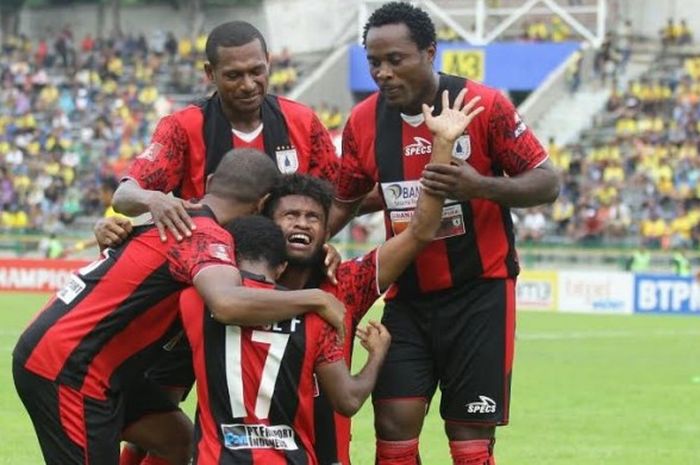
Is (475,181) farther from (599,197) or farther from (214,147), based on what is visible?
(599,197)

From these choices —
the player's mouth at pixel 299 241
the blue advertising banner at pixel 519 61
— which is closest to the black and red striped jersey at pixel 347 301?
the player's mouth at pixel 299 241

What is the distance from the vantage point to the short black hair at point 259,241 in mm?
6668

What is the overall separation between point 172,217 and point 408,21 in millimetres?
1537

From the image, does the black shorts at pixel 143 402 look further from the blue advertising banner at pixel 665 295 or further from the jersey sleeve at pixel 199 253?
the blue advertising banner at pixel 665 295

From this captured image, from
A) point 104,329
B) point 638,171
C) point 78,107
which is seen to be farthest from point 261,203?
point 78,107

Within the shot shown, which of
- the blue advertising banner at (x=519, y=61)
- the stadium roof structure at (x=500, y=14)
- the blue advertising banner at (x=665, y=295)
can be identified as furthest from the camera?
the blue advertising banner at (x=519, y=61)

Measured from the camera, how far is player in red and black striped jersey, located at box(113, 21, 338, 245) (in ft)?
24.8

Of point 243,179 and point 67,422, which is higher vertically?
point 243,179

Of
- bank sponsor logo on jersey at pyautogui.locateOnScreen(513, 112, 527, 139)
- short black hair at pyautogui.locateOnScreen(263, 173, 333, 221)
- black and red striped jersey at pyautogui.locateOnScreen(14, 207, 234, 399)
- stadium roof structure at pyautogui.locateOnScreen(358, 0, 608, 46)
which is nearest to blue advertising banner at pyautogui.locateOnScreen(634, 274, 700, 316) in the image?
stadium roof structure at pyautogui.locateOnScreen(358, 0, 608, 46)

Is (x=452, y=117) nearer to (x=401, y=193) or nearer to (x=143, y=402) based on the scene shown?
(x=401, y=193)

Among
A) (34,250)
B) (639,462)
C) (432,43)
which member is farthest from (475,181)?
(34,250)

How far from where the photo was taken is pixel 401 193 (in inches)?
308

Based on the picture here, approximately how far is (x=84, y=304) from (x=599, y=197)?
31.3 m

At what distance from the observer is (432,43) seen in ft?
24.9
